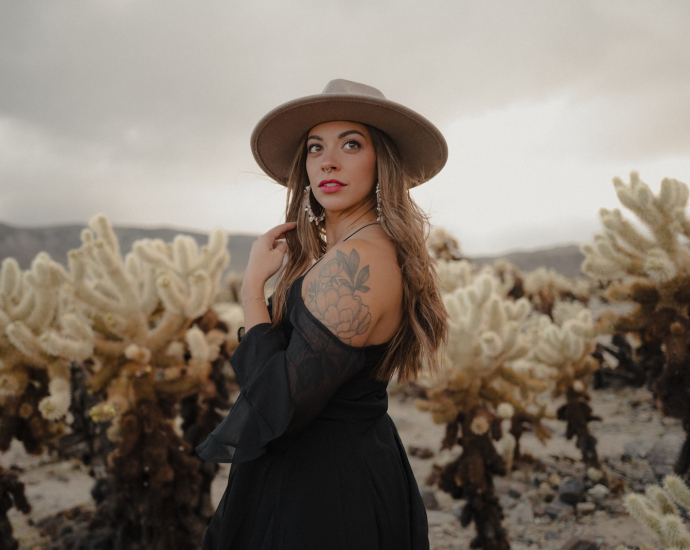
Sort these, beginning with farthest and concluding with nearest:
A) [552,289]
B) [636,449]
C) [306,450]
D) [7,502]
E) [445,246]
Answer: [552,289], [445,246], [636,449], [7,502], [306,450]

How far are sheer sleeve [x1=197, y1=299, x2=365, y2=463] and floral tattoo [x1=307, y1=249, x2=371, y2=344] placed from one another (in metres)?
0.04

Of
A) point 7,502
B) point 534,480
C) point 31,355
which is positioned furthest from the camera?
point 534,480

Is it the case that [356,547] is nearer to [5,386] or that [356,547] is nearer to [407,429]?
[5,386]

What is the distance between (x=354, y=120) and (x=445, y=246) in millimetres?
9820

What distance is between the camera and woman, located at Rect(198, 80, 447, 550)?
1590 millimetres

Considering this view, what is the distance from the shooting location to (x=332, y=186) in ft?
6.75

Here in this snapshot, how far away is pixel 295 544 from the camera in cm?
163

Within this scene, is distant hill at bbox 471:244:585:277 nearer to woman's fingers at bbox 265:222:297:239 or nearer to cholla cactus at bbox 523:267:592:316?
cholla cactus at bbox 523:267:592:316

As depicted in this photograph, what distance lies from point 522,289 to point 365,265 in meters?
12.6

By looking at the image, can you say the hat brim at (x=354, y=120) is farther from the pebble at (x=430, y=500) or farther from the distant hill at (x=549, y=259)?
the distant hill at (x=549, y=259)

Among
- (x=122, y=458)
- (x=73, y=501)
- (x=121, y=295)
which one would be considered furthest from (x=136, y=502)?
(x=73, y=501)

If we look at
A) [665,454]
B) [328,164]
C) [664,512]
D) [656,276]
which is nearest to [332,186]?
[328,164]

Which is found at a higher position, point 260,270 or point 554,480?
point 260,270

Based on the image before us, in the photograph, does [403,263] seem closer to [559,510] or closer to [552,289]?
[559,510]
